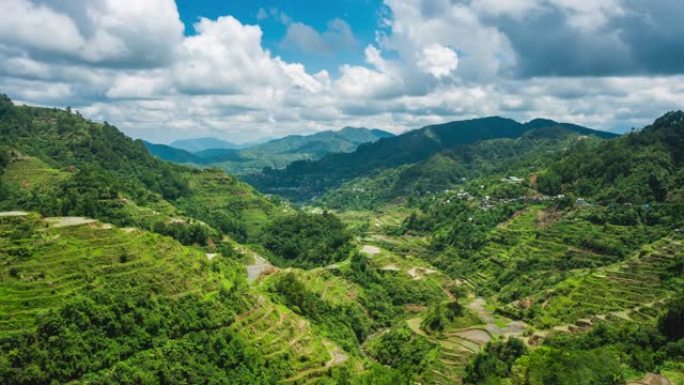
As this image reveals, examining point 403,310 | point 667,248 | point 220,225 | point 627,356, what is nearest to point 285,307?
point 403,310

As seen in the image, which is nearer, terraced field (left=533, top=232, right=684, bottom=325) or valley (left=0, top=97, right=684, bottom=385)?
valley (left=0, top=97, right=684, bottom=385)

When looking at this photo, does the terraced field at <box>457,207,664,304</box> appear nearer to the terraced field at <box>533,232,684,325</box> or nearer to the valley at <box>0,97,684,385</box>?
the valley at <box>0,97,684,385</box>

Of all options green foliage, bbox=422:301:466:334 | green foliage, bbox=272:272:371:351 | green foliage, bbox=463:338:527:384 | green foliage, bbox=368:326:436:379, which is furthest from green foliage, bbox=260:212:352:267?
green foliage, bbox=463:338:527:384

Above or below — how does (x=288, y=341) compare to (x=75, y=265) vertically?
below

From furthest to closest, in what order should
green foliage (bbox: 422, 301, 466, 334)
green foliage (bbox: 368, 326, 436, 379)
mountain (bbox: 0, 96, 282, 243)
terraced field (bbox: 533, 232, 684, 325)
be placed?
mountain (bbox: 0, 96, 282, 243) → green foliage (bbox: 422, 301, 466, 334) → terraced field (bbox: 533, 232, 684, 325) → green foliage (bbox: 368, 326, 436, 379)

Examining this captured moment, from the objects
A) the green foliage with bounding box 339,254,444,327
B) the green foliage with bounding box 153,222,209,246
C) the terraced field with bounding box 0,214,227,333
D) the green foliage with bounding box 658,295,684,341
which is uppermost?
the terraced field with bounding box 0,214,227,333

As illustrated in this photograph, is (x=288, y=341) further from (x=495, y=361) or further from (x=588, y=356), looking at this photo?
(x=588, y=356)

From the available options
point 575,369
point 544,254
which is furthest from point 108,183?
point 575,369

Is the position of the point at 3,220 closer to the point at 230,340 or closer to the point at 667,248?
the point at 230,340

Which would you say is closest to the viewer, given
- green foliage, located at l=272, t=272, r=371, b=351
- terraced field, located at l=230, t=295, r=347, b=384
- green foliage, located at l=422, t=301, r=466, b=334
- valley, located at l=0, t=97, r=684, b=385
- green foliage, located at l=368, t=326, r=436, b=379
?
valley, located at l=0, t=97, r=684, b=385
